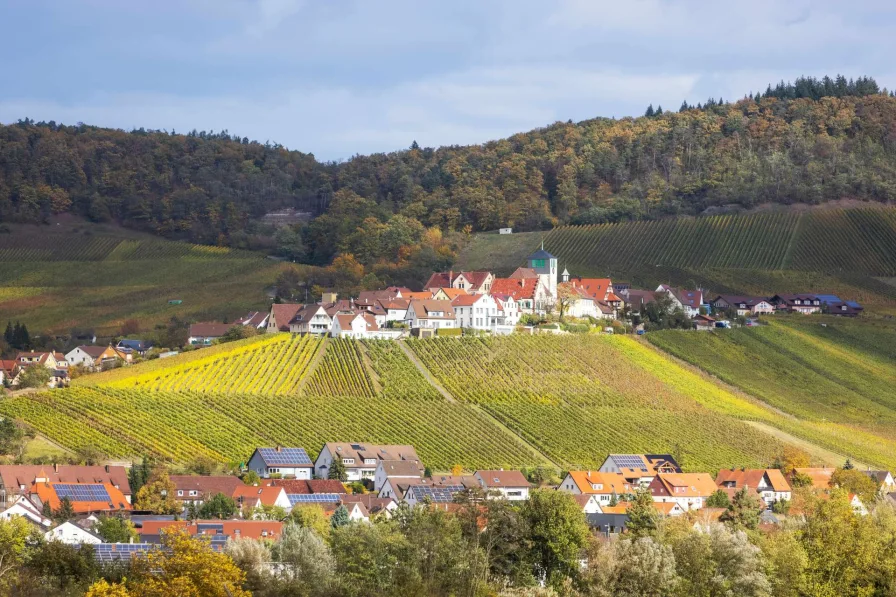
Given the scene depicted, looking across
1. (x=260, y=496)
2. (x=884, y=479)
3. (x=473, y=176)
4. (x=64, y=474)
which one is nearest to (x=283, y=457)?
(x=260, y=496)

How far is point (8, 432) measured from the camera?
6431 cm

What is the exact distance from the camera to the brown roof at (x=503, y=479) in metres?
64.6

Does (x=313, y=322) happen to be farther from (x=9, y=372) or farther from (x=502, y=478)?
(x=502, y=478)

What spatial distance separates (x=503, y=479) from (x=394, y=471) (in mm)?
4937

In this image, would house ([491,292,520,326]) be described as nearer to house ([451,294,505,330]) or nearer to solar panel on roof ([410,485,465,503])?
Result: house ([451,294,505,330])

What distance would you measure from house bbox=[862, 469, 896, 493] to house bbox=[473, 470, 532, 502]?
16.8 m

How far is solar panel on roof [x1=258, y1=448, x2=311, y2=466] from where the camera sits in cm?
6675

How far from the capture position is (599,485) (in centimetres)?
6638

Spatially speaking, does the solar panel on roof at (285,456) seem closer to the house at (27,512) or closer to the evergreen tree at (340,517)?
the evergreen tree at (340,517)

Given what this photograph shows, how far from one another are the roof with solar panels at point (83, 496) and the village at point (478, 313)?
25654 mm

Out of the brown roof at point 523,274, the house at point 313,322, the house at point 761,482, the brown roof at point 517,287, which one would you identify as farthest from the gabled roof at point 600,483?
the brown roof at point 523,274

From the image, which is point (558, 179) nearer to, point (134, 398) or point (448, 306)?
point (448, 306)

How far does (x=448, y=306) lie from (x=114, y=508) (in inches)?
1692

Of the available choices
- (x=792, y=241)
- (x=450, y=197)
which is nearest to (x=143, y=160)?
(x=450, y=197)
